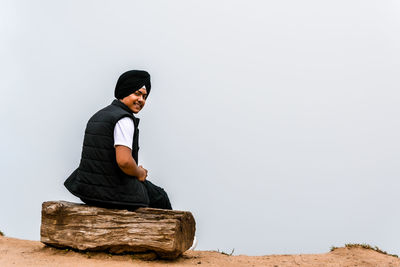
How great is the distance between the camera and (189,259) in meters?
7.14

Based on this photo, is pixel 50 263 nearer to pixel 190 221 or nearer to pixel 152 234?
pixel 152 234

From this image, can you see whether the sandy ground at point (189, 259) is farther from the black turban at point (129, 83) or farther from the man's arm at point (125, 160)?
the black turban at point (129, 83)

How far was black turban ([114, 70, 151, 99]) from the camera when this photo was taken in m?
6.70

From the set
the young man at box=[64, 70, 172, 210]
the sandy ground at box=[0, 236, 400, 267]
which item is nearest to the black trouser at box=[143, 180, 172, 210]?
the young man at box=[64, 70, 172, 210]

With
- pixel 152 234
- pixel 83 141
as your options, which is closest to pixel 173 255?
pixel 152 234

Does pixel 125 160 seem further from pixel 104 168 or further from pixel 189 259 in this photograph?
pixel 189 259

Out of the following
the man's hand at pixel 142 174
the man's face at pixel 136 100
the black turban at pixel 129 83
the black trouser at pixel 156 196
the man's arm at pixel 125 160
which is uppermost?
the black turban at pixel 129 83

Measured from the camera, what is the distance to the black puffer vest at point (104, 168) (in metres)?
6.34

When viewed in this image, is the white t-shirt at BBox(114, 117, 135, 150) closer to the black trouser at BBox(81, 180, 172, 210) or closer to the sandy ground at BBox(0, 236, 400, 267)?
the black trouser at BBox(81, 180, 172, 210)

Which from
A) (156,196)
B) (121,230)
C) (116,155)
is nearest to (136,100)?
(116,155)

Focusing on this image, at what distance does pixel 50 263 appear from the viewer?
6180 mm

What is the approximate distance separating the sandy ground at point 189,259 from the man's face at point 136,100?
2087 mm

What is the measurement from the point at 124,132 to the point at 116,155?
1.04 feet

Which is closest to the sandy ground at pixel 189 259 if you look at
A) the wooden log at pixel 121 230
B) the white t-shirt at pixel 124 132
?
the wooden log at pixel 121 230
